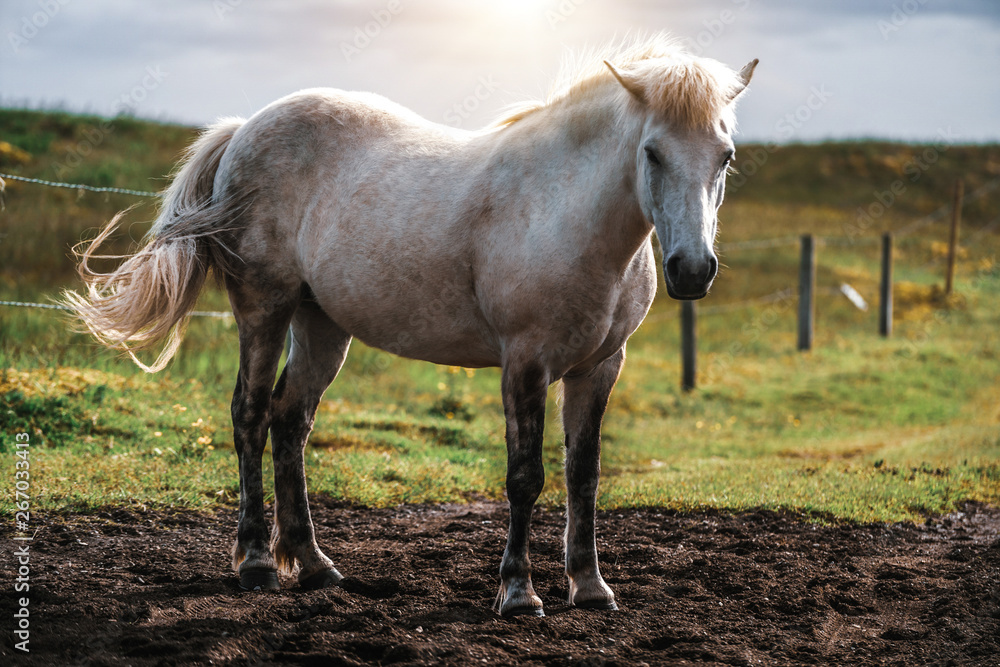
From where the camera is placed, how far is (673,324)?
1533 centimetres

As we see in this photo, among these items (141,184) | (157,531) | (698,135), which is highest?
(141,184)

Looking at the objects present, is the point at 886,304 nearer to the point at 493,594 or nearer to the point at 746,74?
the point at 746,74

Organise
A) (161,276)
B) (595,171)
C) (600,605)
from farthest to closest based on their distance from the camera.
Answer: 1. (161,276)
2. (600,605)
3. (595,171)

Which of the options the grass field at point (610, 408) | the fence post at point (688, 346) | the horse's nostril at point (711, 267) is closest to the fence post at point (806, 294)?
the grass field at point (610, 408)

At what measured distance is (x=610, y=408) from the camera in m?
9.77

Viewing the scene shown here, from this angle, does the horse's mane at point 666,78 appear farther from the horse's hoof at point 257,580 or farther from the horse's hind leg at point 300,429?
the horse's hoof at point 257,580

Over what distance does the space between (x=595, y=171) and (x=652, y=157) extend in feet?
1.16

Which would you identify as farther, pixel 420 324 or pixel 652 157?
pixel 420 324

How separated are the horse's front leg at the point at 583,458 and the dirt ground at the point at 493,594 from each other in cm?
25

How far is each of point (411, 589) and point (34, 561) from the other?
185cm

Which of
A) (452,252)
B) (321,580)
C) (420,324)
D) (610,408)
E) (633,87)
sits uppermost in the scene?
(633,87)

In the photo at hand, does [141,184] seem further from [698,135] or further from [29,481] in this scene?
[698,135]

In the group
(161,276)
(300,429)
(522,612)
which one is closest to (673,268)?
(522,612)

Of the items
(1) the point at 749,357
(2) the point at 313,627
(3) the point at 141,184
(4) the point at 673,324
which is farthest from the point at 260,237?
(3) the point at 141,184
